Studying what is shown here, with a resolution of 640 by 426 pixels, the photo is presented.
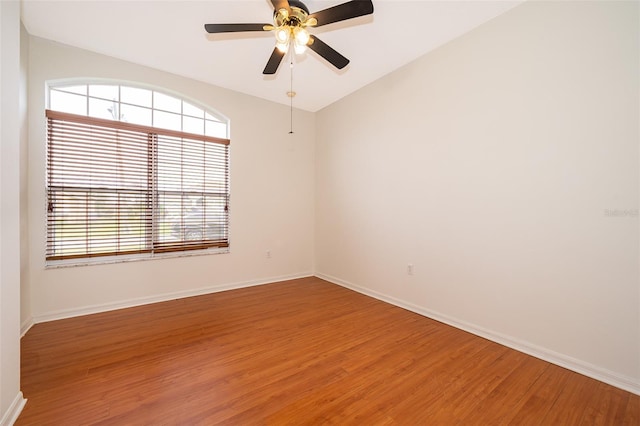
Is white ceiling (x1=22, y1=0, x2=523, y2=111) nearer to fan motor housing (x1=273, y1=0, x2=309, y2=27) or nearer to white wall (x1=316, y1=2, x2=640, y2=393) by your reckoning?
fan motor housing (x1=273, y1=0, x2=309, y2=27)

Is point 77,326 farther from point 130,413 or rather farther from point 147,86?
point 147,86

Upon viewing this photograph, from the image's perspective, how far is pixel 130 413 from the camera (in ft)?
4.84

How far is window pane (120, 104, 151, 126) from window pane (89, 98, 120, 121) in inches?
2.3

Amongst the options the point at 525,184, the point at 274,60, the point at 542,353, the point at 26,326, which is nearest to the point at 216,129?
the point at 274,60

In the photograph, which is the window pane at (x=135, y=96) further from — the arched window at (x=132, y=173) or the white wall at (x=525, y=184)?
the white wall at (x=525, y=184)

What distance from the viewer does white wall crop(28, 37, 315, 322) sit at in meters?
2.60

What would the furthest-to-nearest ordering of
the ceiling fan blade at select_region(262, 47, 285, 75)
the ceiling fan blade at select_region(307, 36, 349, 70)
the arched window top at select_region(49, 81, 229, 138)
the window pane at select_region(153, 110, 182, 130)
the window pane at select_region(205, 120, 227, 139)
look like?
1. the window pane at select_region(205, 120, 227, 139)
2. the window pane at select_region(153, 110, 182, 130)
3. the arched window top at select_region(49, 81, 229, 138)
4. the ceiling fan blade at select_region(262, 47, 285, 75)
5. the ceiling fan blade at select_region(307, 36, 349, 70)

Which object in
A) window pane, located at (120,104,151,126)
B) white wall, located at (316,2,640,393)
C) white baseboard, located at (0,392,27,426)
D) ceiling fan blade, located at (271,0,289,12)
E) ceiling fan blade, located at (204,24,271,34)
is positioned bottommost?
white baseboard, located at (0,392,27,426)

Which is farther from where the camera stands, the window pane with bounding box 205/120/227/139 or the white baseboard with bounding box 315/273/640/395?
the window pane with bounding box 205/120/227/139

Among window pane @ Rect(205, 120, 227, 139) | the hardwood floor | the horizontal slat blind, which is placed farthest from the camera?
window pane @ Rect(205, 120, 227, 139)

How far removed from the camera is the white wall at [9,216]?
1.32 metres

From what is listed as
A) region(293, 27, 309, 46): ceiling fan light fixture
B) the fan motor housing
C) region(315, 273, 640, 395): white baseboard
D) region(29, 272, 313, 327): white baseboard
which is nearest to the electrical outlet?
Answer: region(315, 273, 640, 395): white baseboard

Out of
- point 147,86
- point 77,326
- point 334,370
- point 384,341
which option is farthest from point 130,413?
point 147,86

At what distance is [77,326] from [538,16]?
5136 millimetres
